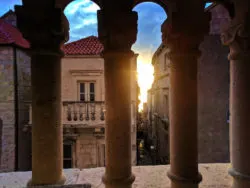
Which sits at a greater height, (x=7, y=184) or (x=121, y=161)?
(x=121, y=161)

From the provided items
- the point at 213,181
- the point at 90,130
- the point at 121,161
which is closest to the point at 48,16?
the point at 121,161

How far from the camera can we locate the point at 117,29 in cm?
176

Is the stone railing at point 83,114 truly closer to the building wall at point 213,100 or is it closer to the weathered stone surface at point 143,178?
the building wall at point 213,100

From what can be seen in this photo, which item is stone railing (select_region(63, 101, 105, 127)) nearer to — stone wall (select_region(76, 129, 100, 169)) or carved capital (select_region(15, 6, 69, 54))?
stone wall (select_region(76, 129, 100, 169))

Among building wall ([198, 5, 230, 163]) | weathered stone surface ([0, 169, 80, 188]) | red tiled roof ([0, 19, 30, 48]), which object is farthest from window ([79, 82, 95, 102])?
weathered stone surface ([0, 169, 80, 188])

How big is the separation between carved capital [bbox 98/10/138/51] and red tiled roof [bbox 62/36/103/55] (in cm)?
732

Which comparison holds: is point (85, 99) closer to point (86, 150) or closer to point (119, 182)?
point (86, 150)

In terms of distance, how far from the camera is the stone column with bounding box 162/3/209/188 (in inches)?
74.4

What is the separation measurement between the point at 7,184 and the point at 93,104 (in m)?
5.65

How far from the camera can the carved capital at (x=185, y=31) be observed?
1.83 m

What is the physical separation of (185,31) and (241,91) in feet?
2.85

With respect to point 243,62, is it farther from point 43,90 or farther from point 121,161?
point 43,90

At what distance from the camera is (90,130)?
8.38 m

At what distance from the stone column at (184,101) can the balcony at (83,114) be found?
6.09 metres
